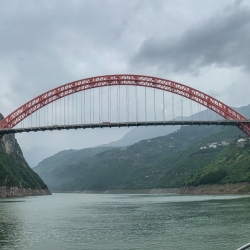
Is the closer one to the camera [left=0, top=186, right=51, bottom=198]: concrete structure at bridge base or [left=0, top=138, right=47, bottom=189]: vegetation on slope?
[left=0, top=186, right=51, bottom=198]: concrete structure at bridge base

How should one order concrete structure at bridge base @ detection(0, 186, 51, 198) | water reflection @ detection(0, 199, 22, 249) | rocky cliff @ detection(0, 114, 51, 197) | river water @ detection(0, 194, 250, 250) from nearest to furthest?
river water @ detection(0, 194, 250, 250) < water reflection @ detection(0, 199, 22, 249) < concrete structure at bridge base @ detection(0, 186, 51, 198) < rocky cliff @ detection(0, 114, 51, 197)

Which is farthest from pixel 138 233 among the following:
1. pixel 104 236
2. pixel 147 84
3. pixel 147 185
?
pixel 147 185

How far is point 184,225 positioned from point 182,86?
43.4m

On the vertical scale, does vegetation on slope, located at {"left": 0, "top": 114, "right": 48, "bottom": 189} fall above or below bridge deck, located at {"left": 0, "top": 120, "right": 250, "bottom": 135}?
below

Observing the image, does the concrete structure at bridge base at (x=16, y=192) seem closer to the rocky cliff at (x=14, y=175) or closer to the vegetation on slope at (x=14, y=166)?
the rocky cliff at (x=14, y=175)

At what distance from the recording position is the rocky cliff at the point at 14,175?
9019 cm

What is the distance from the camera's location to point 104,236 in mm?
26062

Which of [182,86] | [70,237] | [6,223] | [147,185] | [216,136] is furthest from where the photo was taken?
[216,136]

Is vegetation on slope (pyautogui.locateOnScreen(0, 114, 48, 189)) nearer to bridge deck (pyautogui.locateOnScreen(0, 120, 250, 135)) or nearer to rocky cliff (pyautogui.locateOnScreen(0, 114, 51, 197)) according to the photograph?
rocky cliff (pyautogui.locateOnScreen(0, 114, 51, 197))

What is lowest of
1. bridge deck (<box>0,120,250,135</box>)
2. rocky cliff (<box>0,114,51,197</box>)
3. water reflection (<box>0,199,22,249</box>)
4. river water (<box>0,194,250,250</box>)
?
river water (<box>0,194,250,250</box>)

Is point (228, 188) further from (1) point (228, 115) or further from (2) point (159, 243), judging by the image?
(2) point (159, 243)

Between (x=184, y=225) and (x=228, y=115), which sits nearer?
(x=184, y=225)

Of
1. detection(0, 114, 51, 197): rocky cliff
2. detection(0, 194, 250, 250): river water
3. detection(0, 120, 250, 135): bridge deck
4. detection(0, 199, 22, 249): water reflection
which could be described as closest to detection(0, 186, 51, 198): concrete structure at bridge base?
detection(0, 114, 51, 197): rocky cliff

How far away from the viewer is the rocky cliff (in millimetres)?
90188
